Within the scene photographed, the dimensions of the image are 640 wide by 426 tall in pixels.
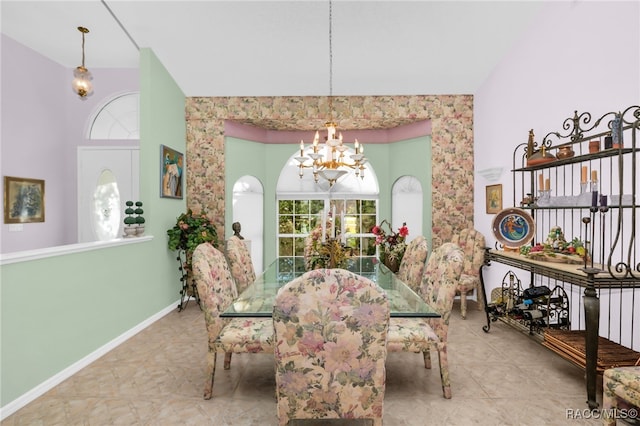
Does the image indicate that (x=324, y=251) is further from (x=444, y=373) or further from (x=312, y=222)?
(x=312, y=222)

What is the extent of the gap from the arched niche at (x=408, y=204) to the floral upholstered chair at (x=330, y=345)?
4.40 m

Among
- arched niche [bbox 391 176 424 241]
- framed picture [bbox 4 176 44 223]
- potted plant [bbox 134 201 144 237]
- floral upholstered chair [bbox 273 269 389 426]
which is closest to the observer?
floral upholstered chair [bbox 273 269 389 426]

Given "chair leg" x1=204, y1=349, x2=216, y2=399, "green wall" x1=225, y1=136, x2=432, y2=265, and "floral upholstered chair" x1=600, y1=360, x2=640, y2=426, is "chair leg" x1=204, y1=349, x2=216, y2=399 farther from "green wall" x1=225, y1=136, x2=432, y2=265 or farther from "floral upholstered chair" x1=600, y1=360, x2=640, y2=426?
"green wall" x1=225, y1=136, x2=432, y2=265

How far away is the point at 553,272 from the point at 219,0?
4042 millimetres

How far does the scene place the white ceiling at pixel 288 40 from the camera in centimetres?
360

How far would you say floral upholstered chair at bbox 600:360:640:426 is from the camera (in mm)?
1621

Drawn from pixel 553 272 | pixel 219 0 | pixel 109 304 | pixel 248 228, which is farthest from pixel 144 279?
pixel 553 272

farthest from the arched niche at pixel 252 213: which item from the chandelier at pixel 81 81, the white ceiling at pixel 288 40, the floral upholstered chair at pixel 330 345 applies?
the floral upholstered chair at pixel 330 345

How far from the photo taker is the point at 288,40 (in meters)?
4.08

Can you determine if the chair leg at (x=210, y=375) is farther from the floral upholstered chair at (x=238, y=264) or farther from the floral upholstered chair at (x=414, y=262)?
the floral upholstered chair at (x=414, y=262)

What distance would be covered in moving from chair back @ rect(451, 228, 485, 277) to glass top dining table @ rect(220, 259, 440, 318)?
165 centimetres


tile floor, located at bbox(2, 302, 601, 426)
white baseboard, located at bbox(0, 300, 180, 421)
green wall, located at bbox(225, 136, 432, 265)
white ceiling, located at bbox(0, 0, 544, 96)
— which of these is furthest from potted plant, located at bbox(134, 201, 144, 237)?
white ceiling, located at bbox(0, 0, 544, 96)

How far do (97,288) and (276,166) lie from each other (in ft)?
11.7

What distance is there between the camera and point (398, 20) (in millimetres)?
3734
